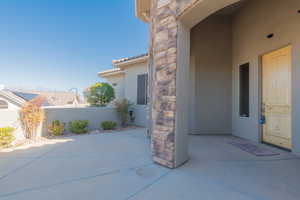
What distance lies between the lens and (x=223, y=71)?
5617 mm

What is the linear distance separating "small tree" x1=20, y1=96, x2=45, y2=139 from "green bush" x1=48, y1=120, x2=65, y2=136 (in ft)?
1.49

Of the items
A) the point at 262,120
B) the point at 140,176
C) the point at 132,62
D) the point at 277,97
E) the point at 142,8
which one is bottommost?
the point at 140,176

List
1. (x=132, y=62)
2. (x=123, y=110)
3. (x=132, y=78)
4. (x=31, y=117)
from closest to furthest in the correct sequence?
(x=31, y=117)
(x=123, y=110)
(x=132, y=62)
(x=132, y=78)

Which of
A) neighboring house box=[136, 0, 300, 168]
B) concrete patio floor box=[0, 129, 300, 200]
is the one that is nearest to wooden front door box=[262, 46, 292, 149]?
neighboring house box=[136, 0, 300, 168]

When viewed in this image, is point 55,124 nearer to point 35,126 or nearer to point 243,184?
point 35,126

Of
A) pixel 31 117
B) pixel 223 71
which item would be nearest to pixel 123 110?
pixel 31 117

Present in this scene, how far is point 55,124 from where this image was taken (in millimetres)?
5641

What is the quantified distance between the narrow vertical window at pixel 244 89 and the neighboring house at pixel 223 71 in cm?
3

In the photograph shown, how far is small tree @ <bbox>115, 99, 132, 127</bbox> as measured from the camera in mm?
7368

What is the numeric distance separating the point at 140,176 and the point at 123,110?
5131mm

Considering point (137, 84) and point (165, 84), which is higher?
point (137, 84)

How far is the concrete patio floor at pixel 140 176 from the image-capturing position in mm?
1962

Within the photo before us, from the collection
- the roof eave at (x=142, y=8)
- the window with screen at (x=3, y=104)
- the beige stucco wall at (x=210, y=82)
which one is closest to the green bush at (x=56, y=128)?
the beige stucco wall at (x=210, y=82)

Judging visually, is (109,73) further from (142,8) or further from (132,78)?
(142,8)
